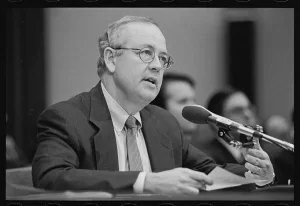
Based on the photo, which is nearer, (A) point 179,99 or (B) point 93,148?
(B) point 93,148

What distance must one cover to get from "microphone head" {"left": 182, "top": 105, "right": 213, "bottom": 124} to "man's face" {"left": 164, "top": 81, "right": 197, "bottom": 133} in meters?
0.15

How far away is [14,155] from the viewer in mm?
2744

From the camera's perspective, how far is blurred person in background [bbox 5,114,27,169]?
8.94ft

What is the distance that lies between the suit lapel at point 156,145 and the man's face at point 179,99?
0.16 meters

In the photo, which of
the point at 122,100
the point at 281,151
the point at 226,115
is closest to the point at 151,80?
the point at 122,100

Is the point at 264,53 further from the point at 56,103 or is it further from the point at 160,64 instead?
the point at 56,103

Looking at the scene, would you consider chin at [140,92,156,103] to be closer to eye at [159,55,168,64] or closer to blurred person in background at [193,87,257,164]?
eye at [159,55,168,64]

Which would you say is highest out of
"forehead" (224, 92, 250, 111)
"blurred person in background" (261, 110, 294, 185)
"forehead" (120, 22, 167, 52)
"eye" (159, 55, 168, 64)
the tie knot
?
"forehead" (120, 22, 167, 52)

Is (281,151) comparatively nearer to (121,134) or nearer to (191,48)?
(191,48)

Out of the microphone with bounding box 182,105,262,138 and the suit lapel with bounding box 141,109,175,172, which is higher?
the microphone with bounding box 182,105,262,138

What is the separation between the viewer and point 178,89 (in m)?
2.88

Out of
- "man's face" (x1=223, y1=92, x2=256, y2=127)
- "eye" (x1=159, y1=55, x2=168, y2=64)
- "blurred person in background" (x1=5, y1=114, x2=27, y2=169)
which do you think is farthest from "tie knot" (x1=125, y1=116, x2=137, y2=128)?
"blurred person in background" (x1=5, y1=114, x2=27, y2=169)

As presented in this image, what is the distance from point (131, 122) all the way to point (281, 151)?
94 cm

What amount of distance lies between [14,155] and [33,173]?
0.37 m
